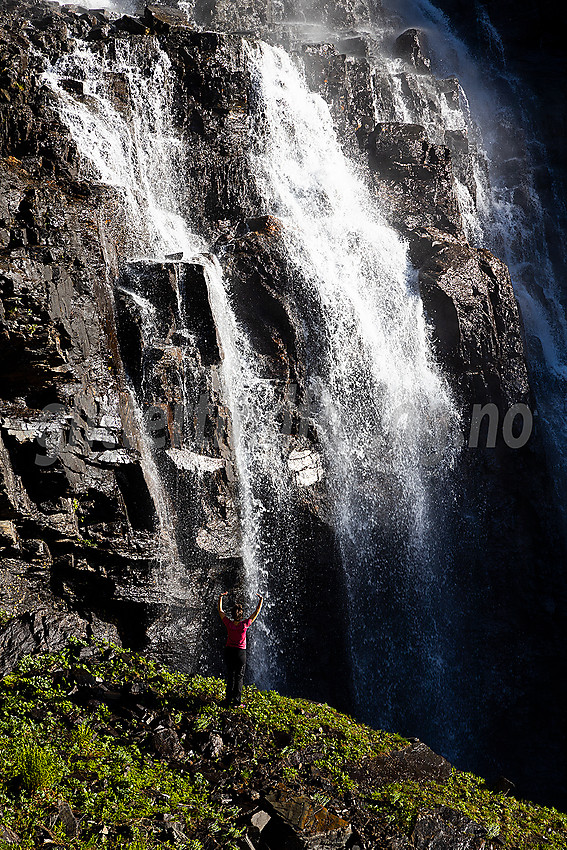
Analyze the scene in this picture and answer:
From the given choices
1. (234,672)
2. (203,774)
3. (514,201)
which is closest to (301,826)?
(203,774)

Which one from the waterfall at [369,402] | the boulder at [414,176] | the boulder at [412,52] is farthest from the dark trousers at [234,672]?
the boulder at [412,52]

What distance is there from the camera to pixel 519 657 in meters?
17.0

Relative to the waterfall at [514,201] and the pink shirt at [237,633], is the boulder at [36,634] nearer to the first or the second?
the pink shirt at [237,633]

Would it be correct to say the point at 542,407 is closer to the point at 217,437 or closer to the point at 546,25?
the point at 217,437

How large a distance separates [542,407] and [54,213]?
46.6 feet

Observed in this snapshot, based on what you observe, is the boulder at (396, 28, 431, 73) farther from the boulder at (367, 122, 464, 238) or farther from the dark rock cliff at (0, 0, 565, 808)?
the boulder at (367, 122, 464, 238)

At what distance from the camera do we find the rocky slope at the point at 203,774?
23.1 feet

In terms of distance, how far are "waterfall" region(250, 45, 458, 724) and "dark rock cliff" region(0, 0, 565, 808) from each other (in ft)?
1.68

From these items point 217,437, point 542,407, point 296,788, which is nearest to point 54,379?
point 217,437

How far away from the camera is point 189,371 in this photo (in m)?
13.2

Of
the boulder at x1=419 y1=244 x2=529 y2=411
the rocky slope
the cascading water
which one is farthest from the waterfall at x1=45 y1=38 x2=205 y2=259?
the rocky slope

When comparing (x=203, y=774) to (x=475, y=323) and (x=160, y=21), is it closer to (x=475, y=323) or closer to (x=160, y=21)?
(x=475, y=323)

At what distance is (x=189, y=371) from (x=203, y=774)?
730cm

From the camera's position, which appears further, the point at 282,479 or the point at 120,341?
the point at 282,479
